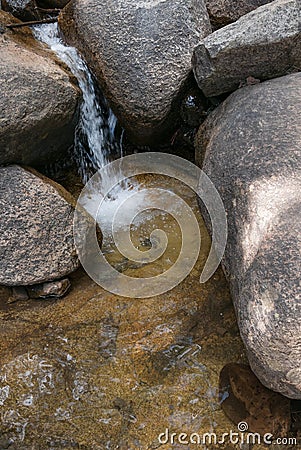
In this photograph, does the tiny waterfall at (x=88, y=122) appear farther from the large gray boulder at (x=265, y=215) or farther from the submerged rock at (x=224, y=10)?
the submerged rock at (x=224, y=10)

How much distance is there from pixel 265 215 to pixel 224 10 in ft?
7.16

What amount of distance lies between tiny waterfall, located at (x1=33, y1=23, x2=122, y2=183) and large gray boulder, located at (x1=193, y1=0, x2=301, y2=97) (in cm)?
83

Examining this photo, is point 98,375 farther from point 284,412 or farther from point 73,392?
point 284,412

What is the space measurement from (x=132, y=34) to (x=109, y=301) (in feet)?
5.96

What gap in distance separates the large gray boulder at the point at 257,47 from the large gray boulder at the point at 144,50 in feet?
0.86

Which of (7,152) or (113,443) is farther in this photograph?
(7,152)

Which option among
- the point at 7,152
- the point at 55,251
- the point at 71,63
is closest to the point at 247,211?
the point at 55,251

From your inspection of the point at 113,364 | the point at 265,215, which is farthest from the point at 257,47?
the point at 113,364

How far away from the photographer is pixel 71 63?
12.1 ft

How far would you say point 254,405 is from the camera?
243 centimetres

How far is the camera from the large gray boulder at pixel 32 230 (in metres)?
2.97

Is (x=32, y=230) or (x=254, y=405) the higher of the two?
(x=32, y=230)

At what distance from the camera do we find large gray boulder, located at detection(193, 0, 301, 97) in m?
3.15

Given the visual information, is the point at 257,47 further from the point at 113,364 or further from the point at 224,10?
the point at 113,364
